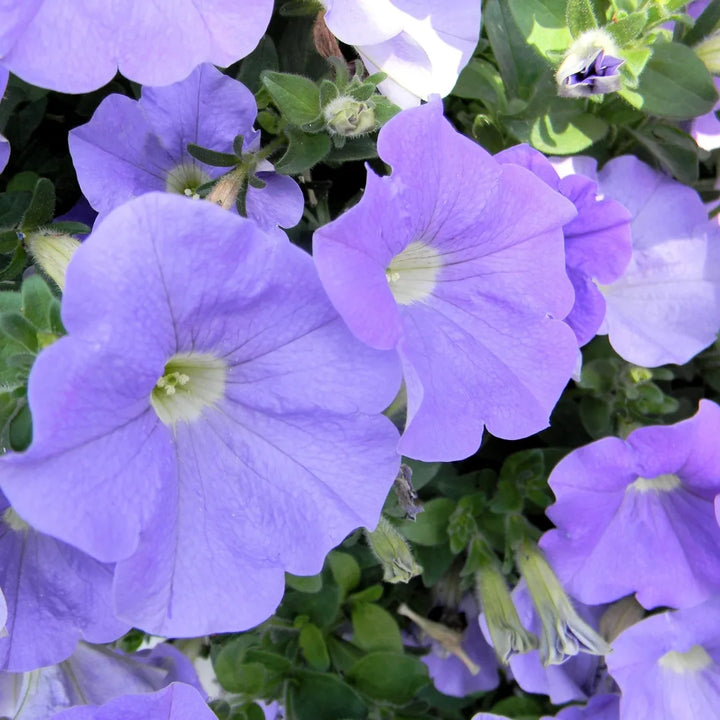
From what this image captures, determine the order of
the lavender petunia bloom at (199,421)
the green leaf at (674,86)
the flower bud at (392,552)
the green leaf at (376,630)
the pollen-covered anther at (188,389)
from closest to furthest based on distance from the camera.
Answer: the lavender petunia bloom at (199,421) → the pollen-covered anther at (188,389) → the flower bud at (392,552) → the green leaf at (674,86) → the green leaf at (376,630)

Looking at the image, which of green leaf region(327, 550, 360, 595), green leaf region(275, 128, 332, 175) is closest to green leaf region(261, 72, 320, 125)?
green leaf region(275, 128, 332, 175)

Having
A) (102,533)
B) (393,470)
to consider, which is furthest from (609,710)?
(102,533)

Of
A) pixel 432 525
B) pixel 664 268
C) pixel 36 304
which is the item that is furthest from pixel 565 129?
pixel 36 304

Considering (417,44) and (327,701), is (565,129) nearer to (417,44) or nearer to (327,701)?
(417,44)

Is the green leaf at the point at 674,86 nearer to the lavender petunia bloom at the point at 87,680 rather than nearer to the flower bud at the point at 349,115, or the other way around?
the flower bud at the point at 349,115

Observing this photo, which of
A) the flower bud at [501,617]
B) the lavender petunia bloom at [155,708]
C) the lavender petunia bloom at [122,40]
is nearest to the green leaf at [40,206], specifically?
the lavender petunia bloom at [122,40]

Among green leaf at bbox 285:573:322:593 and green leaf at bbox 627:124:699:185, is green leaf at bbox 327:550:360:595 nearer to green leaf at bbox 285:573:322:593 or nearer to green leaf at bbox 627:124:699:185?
green leaf at bbox 285:573:322:593
